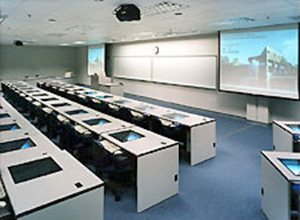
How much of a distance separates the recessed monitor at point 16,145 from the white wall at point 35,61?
1359 centimetres

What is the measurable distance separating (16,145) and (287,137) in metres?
3.96

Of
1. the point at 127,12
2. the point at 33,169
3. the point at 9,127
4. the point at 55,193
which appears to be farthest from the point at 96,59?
the point at 55,193

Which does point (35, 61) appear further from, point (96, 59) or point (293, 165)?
point (293, 165)

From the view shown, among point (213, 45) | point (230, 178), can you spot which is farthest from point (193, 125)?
point (213, 45)

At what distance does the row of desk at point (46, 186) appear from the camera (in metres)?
1.87

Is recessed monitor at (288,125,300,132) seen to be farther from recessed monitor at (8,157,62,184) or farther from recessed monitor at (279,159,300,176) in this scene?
recessed monitor at (8,157,62,184)

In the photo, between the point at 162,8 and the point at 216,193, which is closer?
the point at 216,193

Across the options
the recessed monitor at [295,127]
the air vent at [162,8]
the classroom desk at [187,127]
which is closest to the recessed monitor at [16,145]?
the classroom desk at [187,127]

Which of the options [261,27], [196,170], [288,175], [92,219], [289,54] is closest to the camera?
[92,219]

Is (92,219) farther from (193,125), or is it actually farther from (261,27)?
(261,27)

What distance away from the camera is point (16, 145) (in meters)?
3.06

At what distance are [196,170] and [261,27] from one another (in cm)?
440

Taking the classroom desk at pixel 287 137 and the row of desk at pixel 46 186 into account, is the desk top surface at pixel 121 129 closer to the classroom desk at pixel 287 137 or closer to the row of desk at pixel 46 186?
the row of desk at pixel 46 186

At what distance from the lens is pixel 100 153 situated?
3.38 meters
